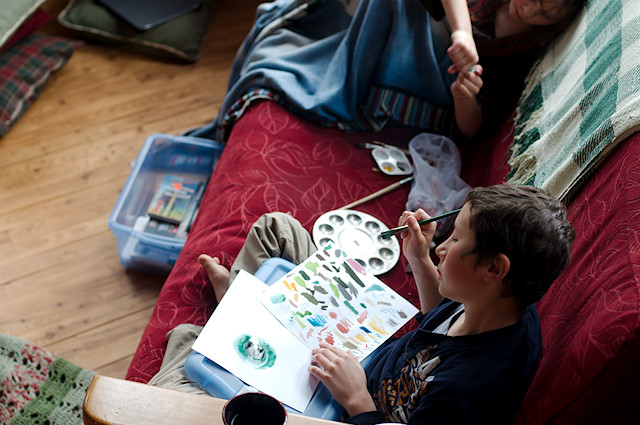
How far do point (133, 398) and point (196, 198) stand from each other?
1153 millimetres

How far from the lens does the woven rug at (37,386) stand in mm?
1372

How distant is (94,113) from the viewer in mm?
2318

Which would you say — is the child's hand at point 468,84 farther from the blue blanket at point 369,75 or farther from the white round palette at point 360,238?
the white round palette at point 360,238

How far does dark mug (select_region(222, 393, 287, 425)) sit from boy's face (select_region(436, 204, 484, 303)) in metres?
0.35

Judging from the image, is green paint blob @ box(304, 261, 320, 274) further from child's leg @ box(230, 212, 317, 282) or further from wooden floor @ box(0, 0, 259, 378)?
wooden floor @ box(0, 0, 259, 378)

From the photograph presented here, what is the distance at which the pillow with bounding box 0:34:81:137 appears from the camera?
2207 millimetres

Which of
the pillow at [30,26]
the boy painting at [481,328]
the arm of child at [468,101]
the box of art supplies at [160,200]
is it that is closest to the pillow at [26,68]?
the pillow at [30,26]

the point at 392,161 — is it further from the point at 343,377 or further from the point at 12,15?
the point at 12,15

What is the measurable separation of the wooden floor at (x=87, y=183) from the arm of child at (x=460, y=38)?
3.47 ft

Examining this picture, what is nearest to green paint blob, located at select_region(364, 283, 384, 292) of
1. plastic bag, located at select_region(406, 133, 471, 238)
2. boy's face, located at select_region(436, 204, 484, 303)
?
plastic bag, located at select_region(406, 133, 471, 238)

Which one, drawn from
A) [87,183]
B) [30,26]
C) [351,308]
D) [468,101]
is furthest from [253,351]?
[30,26]

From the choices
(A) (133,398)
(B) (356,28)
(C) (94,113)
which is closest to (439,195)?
(B) (356,28)

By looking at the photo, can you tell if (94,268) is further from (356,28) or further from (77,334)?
(356,28)

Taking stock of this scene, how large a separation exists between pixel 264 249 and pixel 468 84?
0.69m
